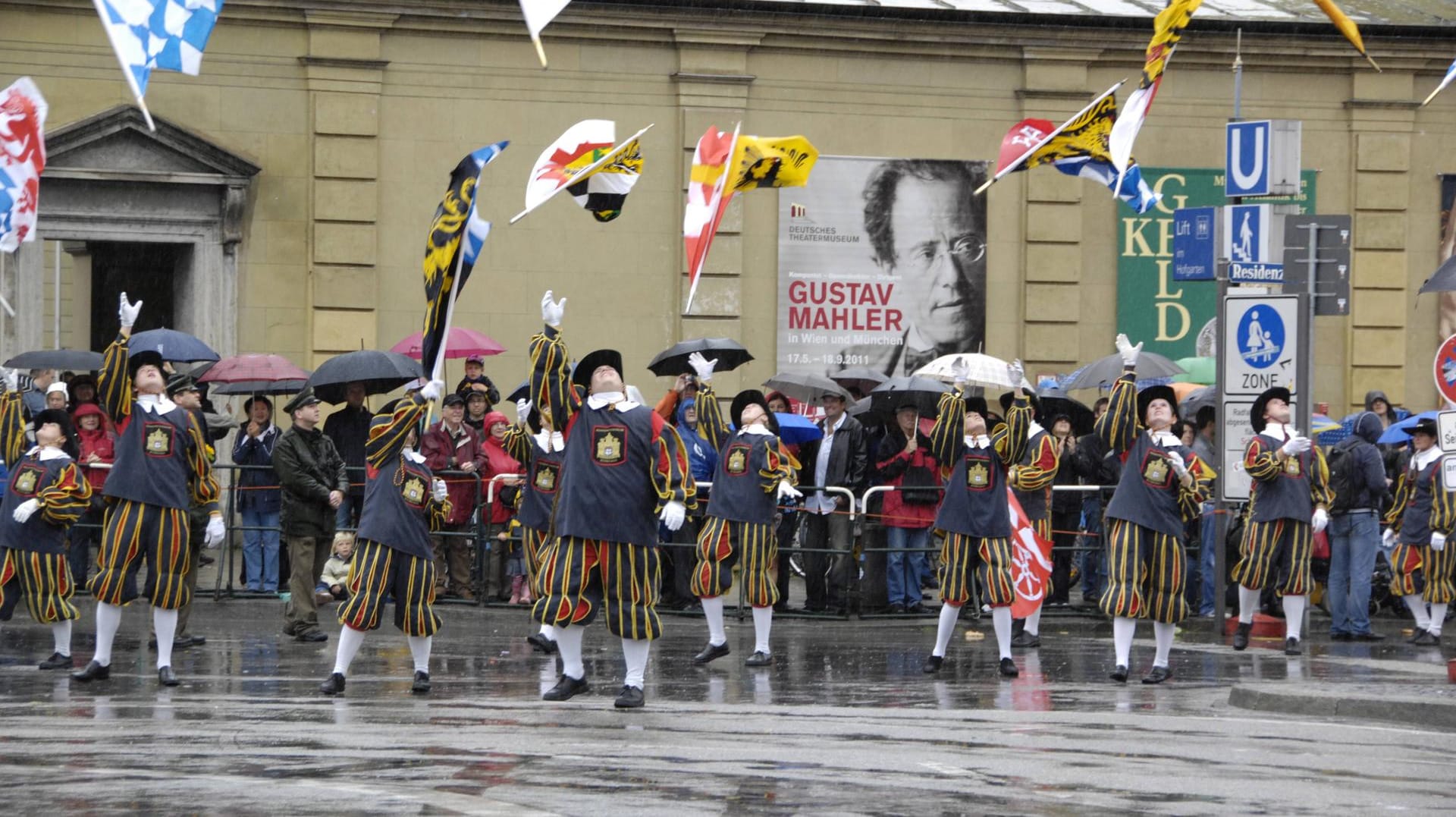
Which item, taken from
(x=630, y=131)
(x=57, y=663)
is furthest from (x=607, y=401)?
(x=630, y=131)

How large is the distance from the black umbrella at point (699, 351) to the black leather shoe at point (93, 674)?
19.8 feet

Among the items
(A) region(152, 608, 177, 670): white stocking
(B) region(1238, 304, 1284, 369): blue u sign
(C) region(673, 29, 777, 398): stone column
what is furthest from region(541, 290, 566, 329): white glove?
(C) region(673, 29, 777, 398): stone column

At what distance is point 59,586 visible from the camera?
1369cm

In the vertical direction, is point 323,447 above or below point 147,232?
below

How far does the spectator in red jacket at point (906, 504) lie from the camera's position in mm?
18312

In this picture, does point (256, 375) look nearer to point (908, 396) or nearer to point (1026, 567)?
point (908, 396)

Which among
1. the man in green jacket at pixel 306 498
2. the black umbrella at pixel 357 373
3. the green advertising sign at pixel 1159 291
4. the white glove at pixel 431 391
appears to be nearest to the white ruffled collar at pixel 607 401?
the white glove at pixel 431 391

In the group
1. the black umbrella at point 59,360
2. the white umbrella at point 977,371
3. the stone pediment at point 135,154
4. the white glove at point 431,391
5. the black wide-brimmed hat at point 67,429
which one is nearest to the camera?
the white glove at point 431,391

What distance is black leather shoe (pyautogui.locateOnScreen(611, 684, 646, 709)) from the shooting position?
11.6 metres

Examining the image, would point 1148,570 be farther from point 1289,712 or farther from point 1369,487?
point 1369,487

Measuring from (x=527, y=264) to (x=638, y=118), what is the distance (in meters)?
1.97

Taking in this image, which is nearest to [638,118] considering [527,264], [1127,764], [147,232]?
[527,264]

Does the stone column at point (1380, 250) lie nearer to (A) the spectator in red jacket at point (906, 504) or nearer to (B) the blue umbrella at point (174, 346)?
(A) the spectator in red jacket at point (906, 504)

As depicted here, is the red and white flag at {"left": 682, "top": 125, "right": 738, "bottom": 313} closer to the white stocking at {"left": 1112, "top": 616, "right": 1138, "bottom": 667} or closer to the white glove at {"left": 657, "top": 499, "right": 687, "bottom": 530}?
the white stocking at {"left": 1112, "top": 616, "right": 1138, "bottom": 667}
